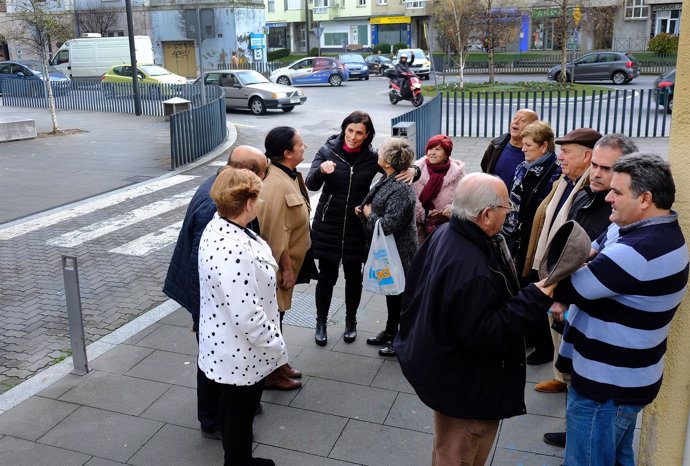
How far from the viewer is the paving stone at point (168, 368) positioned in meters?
5.17

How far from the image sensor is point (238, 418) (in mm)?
3725

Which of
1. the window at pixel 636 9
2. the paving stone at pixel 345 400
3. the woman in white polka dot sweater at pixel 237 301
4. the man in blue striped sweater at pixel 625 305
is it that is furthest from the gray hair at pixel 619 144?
the window at pixel 636 9

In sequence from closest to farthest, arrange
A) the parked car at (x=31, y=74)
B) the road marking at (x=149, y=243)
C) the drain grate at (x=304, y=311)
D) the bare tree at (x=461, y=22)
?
the drain grate at (x=304, y=311), the road marking at (x=149, y=243), the parked car at (x=31, y=74), the bare tree at (x=461, y=22)

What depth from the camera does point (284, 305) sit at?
15.8 ft

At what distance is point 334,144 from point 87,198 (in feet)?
24.0

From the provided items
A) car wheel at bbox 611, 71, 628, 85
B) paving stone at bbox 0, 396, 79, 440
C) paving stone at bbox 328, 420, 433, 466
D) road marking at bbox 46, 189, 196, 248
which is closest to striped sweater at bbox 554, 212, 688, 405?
paving stone at bbox 328, 420, 433, 466

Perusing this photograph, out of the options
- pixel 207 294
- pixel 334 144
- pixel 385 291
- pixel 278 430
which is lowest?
pixel 278 430

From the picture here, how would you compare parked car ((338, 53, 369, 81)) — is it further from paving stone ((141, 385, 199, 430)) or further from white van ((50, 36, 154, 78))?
paving stone ((141, 385, 199, 430))

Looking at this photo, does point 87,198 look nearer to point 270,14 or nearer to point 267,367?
point 267,367

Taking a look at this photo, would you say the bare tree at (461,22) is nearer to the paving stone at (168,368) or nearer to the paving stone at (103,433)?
the paving stone at (168,368)

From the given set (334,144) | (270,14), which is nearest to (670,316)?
(334,144)

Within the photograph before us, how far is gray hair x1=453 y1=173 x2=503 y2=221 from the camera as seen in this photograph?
294 centimetres

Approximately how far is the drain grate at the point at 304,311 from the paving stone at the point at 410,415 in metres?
1.60

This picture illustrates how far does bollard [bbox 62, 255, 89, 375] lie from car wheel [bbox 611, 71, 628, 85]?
3180 centimetres
